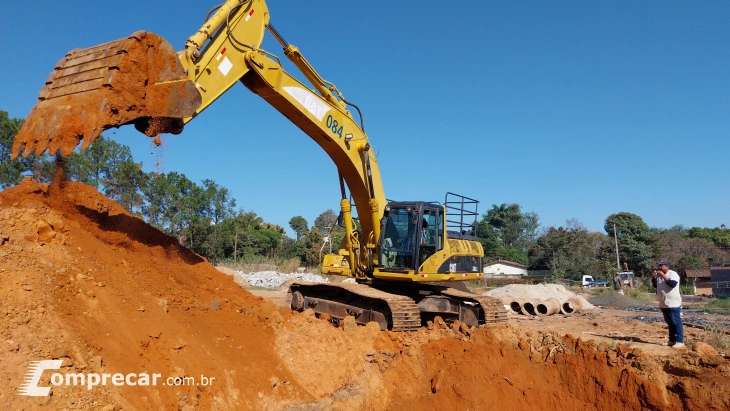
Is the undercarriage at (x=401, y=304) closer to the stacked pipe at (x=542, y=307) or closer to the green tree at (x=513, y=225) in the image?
the stacked pipe at (x=542, y=307)

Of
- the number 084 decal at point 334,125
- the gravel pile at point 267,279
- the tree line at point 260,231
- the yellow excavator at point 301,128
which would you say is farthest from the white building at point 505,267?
the number 084 decal at point 334,125

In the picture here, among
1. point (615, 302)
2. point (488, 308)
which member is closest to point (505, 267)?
point (615, 302)

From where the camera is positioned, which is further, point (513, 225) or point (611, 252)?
point (513, 225)

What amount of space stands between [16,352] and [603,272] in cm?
4142

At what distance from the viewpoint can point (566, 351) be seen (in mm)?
7816

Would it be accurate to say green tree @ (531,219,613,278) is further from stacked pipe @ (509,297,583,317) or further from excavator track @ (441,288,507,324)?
excavator track @ (441,288,507,324)

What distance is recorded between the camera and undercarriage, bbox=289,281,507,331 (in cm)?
888

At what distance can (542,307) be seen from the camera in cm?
1553

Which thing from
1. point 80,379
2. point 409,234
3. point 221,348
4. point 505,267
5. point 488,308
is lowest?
point 80,379

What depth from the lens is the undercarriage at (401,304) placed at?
29.1 feet

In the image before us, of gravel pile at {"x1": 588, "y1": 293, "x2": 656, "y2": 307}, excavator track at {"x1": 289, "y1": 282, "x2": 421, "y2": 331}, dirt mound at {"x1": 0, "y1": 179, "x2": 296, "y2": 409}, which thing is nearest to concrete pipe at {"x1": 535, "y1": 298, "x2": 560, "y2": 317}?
gravel pile at {"x1": 588, "y1": 293, "x2": 656, "y2": 307}

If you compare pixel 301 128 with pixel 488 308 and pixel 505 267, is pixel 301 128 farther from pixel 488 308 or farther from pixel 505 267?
pixel 505 267

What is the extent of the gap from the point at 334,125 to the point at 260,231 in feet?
121

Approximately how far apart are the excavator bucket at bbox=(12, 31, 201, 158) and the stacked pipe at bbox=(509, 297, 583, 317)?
40.9 feet
